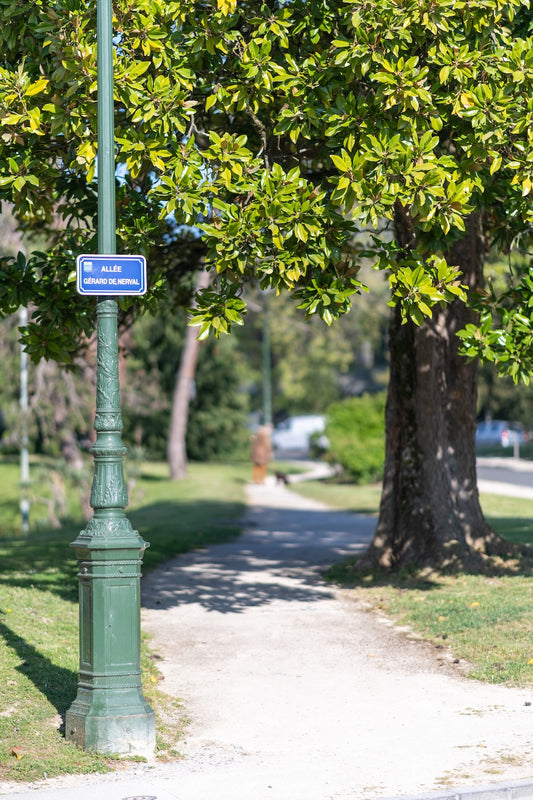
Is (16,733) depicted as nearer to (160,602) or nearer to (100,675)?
(100,675)

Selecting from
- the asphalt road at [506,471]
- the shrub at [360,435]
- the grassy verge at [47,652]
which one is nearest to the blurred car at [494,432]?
the asphalt road at [506,471]

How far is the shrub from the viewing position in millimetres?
31750

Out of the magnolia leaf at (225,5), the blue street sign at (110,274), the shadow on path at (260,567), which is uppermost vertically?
the magnolia leaf at (225,5)

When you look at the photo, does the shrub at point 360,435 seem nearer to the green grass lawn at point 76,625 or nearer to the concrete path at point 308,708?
the green grass lawn at point 76,625

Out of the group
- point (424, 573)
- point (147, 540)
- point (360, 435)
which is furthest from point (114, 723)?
point (360, 435)

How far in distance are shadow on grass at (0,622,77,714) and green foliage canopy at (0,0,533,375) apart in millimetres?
2901

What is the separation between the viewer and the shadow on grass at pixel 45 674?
7445 millimetres

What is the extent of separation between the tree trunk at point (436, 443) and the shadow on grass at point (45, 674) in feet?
18.1

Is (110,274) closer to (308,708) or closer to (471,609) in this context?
(308,708)

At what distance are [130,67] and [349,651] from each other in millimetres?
5394

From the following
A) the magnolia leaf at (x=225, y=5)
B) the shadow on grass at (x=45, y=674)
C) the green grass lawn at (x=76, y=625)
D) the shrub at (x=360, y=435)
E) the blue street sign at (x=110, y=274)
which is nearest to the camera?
the green grass lawn at (x=76, y=625)

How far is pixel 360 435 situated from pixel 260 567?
17.9m

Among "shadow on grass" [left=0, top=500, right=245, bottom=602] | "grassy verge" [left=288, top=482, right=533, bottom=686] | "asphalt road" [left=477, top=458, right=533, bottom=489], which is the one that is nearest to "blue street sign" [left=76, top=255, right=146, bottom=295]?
"grassy verge" [left=288, top=482, right=533, bottom=686]

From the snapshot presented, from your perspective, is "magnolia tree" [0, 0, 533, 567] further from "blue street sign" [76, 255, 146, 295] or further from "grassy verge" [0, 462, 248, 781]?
"grassy verge" [0, 462, 248, 781]
